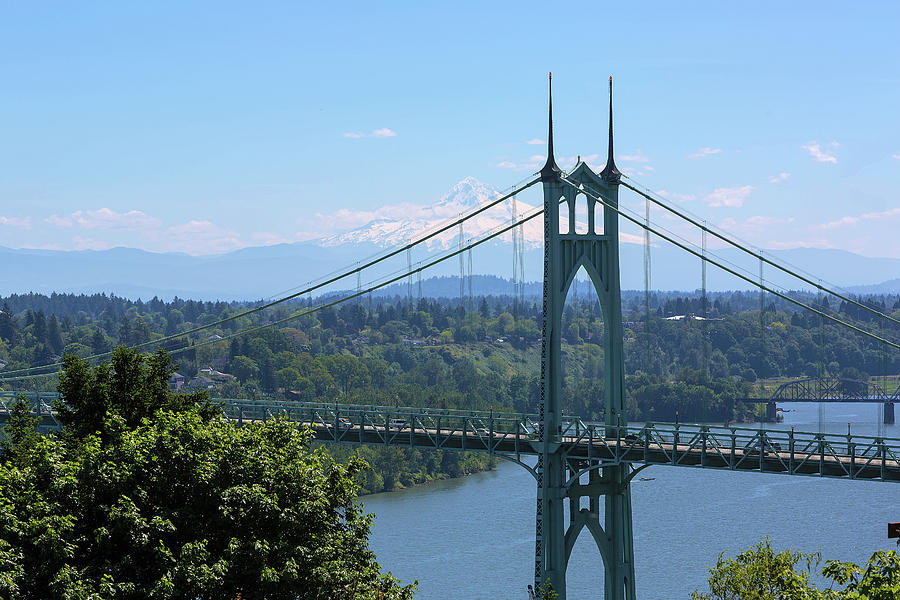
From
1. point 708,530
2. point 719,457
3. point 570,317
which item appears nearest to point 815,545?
point 708,530

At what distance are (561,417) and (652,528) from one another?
123 ft

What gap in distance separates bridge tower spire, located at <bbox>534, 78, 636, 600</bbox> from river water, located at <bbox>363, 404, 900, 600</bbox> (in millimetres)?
19974

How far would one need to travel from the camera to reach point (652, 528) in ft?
252

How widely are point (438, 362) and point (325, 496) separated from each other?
146m

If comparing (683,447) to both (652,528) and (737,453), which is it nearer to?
(737,453)

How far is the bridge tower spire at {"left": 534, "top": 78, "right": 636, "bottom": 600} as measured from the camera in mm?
40812

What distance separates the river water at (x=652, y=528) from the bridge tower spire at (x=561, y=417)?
20.0 m

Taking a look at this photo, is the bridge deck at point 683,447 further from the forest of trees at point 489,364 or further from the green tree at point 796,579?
the forest of trees at point 489,364

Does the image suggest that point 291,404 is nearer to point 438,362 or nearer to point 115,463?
point 115,463

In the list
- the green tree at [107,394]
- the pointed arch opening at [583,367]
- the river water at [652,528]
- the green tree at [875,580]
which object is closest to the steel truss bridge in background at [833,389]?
the pointed arch opening at [583,367]

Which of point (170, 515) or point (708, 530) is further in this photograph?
point (708, 530)

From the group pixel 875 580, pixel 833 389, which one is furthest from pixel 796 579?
pixel 833 389

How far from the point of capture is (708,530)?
75.9 meters

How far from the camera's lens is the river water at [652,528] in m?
65.2
